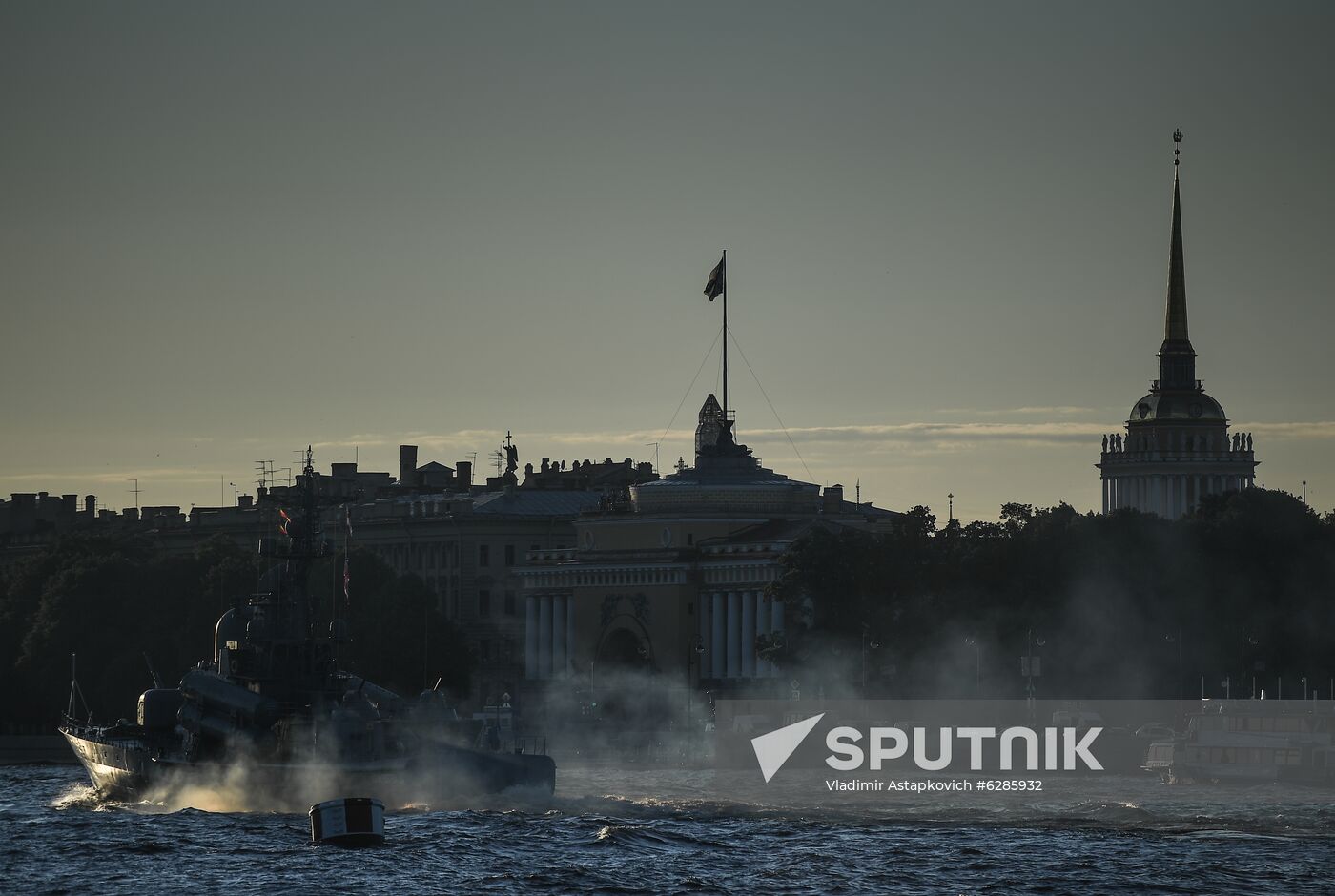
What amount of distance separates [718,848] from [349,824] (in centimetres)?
1208

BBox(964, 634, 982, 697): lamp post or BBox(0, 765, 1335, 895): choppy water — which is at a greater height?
BBox(964, 634, 982, 697): lamp post

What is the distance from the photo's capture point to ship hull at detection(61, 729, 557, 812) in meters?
121

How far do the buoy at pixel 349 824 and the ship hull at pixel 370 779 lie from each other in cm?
1208

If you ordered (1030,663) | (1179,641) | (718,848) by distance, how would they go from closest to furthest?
(718,848)
(1179,641)
(1030,663)

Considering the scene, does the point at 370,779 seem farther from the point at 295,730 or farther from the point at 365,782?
the point at 295,730

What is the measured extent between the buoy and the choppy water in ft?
2.00

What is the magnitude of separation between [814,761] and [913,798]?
31.2 m

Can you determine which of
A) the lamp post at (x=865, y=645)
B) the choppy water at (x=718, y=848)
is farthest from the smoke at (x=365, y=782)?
the lamp post at (x=865, y=645)

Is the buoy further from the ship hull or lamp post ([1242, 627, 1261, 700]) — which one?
lamp post ([1242, 627, 1261, 700])

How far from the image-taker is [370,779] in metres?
121

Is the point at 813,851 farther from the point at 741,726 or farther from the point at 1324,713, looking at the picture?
the point at 741,726

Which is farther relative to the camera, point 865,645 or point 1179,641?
point 865,645

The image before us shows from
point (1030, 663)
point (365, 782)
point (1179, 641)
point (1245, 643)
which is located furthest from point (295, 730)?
point (1245, 643)

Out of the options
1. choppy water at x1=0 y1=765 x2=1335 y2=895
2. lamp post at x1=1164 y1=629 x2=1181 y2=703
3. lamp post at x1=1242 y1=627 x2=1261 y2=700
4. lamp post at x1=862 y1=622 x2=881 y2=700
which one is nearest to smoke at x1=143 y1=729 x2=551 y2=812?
choppy water at x1=0 y1=765 x2=1335 y2=895
